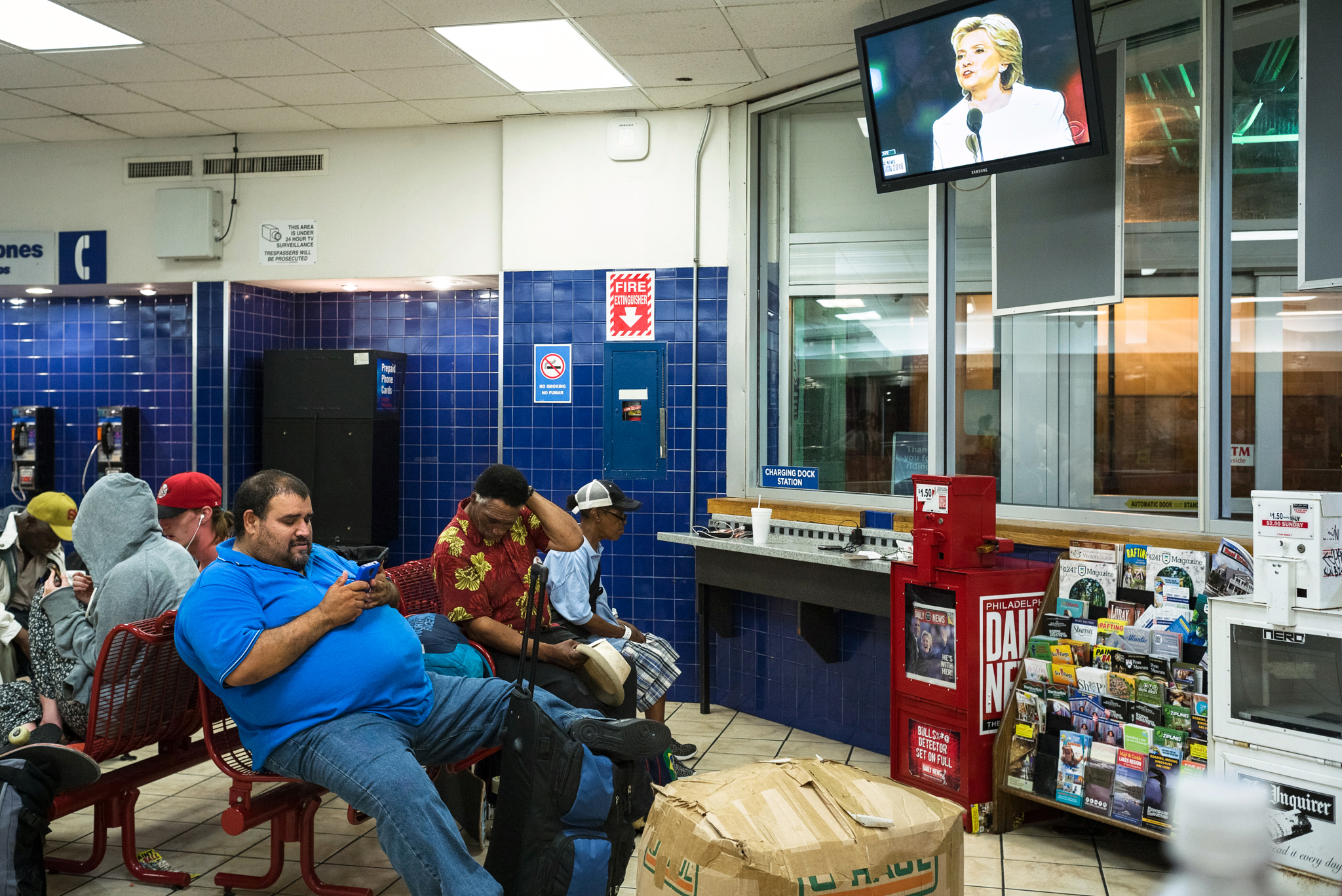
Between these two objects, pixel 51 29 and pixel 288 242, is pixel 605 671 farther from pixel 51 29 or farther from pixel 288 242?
pixel 288 242

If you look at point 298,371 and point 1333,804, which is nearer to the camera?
point 1333,804

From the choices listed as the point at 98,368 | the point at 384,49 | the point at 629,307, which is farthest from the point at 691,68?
the point at 98,368

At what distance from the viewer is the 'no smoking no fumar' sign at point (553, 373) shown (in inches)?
235

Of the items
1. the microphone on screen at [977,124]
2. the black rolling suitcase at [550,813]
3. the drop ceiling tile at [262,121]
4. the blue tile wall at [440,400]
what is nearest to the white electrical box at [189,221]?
the drop ceiling tile at [262,121]

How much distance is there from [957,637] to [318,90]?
14.3ft

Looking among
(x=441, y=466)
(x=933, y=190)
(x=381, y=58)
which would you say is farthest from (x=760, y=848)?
(x=441, y=466)

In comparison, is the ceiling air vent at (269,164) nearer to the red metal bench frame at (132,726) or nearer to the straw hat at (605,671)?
the red metal bench frame at (132,726)

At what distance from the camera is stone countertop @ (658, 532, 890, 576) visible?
4.37 metres

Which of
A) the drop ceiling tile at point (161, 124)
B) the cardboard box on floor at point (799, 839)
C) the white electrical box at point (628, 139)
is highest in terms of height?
the drop ceiling tile at point (161, 124)

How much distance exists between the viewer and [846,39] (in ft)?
15.7

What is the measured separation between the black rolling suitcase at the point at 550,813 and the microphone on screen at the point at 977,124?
2.56 m

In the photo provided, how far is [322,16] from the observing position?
4.55m

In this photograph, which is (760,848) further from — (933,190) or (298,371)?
(298,371)

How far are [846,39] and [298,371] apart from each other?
12.6ft
